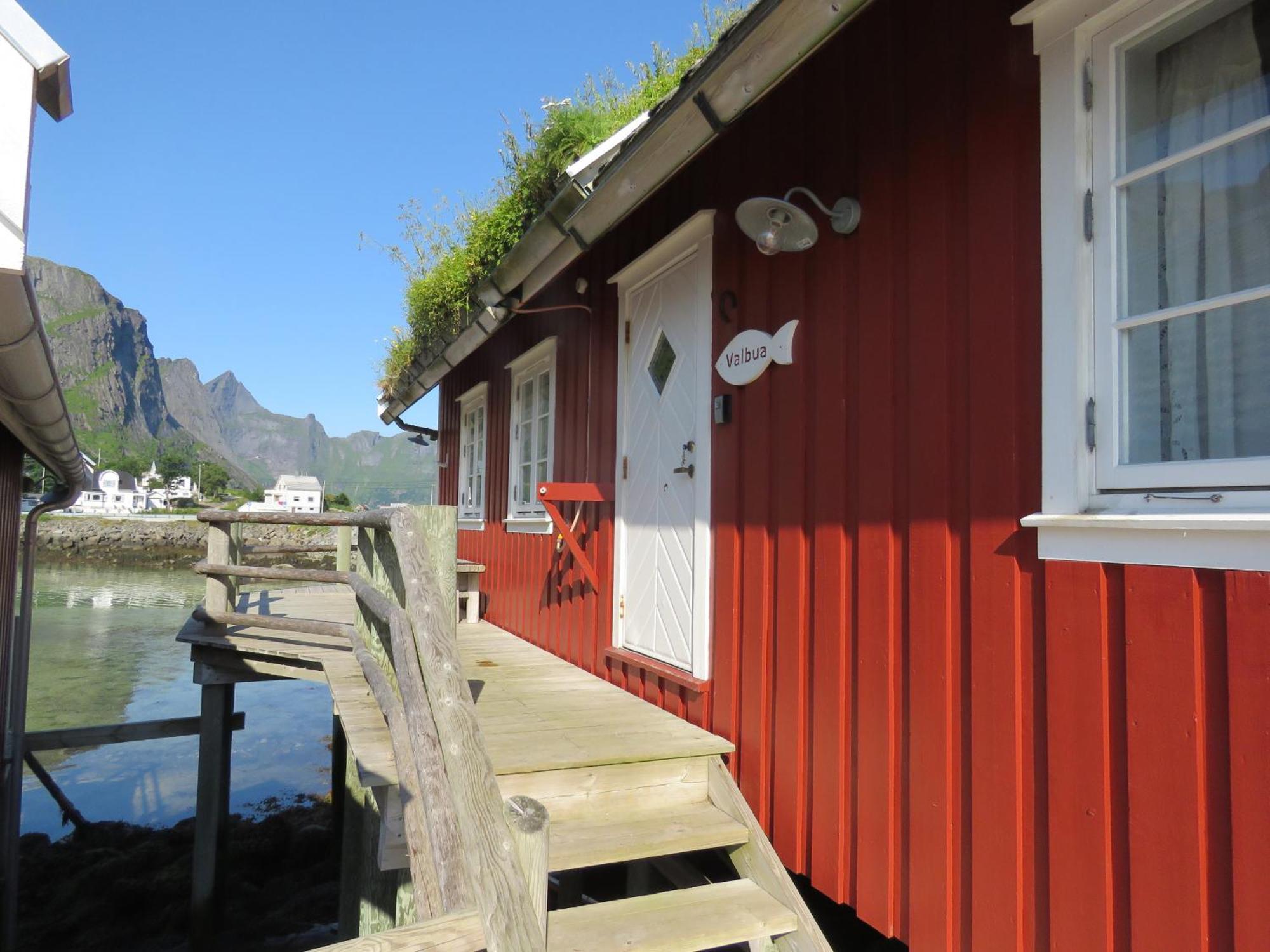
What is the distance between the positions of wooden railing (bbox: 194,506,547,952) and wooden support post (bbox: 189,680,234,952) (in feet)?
9.17

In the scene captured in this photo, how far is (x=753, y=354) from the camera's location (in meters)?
3.27

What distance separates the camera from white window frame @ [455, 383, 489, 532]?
788 centimetres

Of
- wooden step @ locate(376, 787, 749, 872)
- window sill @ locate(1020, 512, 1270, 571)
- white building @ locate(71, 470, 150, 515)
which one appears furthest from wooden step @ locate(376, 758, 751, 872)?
white building @ locate(71, 470, 150, 515)

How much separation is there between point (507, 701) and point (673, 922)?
1.73m

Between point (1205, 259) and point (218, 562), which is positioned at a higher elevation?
point (1205, 259)

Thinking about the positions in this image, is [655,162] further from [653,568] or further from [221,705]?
[221,705]

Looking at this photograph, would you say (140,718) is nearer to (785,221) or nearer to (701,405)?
(701,405)

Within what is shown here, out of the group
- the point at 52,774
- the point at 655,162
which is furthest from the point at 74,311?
the point at 655,162

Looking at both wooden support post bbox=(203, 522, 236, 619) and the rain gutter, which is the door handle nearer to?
the rain gutter

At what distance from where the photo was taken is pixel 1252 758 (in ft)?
5.15

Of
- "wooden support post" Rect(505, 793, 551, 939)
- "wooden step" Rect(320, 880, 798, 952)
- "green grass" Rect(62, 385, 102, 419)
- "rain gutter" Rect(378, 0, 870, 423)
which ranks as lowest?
"wooden step" Rect(320, 880, 798, 952)

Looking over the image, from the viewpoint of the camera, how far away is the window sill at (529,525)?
5.81 m

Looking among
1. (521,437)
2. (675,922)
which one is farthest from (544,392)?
(675,922)

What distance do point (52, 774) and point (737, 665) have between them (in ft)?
39.5
